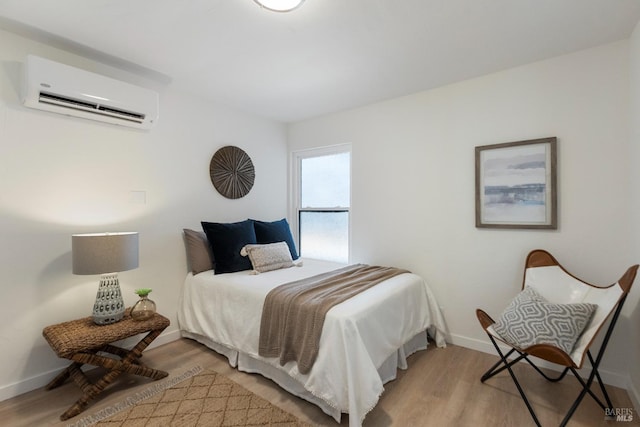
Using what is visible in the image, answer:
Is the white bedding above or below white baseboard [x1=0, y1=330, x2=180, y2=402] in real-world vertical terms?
above

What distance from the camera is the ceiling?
5.70 ft

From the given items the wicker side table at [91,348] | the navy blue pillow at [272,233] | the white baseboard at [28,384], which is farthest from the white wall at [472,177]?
the white baseboard at [28,384]

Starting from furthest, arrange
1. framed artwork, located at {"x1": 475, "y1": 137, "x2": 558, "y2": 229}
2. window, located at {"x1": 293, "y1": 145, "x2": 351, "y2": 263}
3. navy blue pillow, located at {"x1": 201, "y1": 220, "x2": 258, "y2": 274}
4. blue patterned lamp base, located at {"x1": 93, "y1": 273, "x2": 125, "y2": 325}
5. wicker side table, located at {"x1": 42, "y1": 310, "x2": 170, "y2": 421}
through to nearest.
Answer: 1. window, located at {"x1": 293, "y1": 145, "x2": 351, "y2": 263}
2. navy blue pillow, located at {"x1": 201, "y1": 220, "x2": 258, "y2": 274}
3. framed artwork, located at {"x1": 475, "y1": 137, "x2": 558, "y2": 229}
4. blue patterned lamp base, located at {"x1": 93, "y1": 273, "x2": 125, "y2": 325}
5. wicker side table, located at {"x1": 42, "y1": 310, "x2": 170, "y2": 421}

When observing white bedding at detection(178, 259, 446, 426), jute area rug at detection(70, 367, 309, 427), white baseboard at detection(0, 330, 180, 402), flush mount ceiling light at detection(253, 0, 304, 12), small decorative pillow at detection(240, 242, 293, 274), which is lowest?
jute area rug at detection(70, 367, 309, 427)

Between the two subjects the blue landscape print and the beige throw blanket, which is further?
the blue landscape print

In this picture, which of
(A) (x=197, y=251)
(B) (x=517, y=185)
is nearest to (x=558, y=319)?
(B) (x=517, y=185)

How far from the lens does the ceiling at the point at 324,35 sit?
68.4 inches

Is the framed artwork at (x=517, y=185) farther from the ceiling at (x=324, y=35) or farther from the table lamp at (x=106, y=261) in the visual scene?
the table lamp at (x=106, y=261)

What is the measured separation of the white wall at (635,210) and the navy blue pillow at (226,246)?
289cm

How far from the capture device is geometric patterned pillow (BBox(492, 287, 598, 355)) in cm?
180

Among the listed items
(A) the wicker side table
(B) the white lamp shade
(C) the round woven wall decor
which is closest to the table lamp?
(B) the white lamp shade

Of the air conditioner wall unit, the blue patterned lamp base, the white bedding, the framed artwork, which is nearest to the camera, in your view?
the white bedding

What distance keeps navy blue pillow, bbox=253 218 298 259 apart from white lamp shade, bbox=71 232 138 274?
4.40ft

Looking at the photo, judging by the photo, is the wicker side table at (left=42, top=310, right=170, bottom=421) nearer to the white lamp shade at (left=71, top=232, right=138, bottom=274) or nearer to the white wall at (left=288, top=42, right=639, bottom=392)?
the white lamp shade at (left=71, top=232, right=138, bottom=274)
